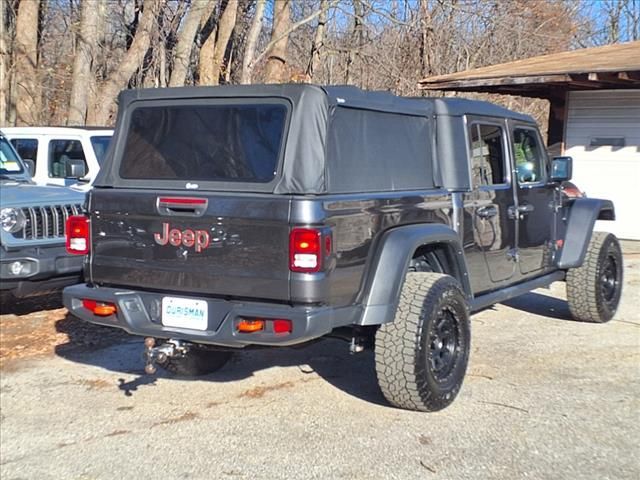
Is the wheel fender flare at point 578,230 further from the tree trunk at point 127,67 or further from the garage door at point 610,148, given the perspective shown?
the tree trunk at point 127,67

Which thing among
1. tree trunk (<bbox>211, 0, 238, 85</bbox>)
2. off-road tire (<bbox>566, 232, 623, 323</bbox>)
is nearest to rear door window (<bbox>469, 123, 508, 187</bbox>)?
off-road tire (<bbox>566, 232, 623, 323</bbox>)

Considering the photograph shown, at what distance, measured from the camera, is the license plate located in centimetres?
483

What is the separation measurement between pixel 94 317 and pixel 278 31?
39.9 feet

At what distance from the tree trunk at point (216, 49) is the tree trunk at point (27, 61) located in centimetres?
328

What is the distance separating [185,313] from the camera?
4.89m

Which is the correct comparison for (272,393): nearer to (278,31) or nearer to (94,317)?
(94,317)

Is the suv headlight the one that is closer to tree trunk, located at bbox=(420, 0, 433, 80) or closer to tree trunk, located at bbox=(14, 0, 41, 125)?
tree trunk, located at bbox=(14, 0, 41, 125)

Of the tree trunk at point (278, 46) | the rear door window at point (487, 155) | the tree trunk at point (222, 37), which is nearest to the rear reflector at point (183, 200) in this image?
the rear door window at point (487, 155)

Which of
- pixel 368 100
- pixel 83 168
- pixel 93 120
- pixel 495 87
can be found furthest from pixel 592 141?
pixel 368 100

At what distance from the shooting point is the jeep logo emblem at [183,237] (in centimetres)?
479

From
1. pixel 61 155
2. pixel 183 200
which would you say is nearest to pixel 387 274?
pixel 183 200

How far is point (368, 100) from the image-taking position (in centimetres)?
521

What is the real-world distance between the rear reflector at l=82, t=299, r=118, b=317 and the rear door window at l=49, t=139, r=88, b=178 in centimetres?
510

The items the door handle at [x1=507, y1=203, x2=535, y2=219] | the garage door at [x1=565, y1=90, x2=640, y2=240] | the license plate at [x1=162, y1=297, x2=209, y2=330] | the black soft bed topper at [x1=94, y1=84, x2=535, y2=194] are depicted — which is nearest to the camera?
the black soft bed topper at [x1=94, y1=84, x2=535, y2=194]
